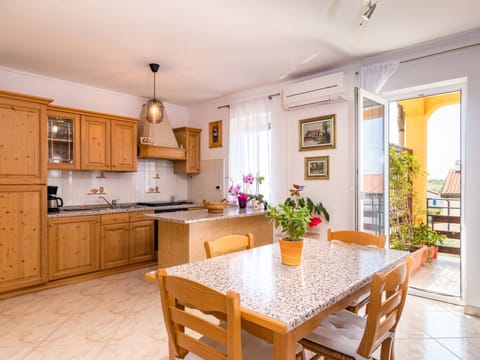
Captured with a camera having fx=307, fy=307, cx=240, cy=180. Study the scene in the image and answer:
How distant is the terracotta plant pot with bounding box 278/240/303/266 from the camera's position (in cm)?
155

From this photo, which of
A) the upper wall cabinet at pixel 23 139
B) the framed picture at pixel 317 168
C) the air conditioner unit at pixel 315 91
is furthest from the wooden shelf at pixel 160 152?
the framed picture at pixel 317 168

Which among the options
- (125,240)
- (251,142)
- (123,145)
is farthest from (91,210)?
(251,142)

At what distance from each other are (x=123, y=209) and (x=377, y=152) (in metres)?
3.19

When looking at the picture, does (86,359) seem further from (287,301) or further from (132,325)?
(287,301)

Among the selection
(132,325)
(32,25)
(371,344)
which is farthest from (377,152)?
(32,25)

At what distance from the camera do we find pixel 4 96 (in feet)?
10.0

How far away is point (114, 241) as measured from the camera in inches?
155

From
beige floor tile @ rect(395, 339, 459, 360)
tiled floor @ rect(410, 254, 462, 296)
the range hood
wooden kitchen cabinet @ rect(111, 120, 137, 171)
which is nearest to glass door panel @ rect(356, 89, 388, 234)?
tiled floor @ rect(410, 254, 462, 296)

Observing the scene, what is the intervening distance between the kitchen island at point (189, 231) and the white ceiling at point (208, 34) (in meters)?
1.70

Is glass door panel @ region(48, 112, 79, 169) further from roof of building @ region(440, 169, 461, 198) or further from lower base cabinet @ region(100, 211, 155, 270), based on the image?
roof of building @ region(440, 169, 461, 198)

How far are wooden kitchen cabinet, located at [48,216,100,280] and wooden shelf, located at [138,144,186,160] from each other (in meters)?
1.19

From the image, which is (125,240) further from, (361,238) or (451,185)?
(451,185)

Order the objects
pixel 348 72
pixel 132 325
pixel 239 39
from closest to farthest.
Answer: pixel 132 325
pixel 239 39
pixel 348 72

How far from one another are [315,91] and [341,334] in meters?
2.83
